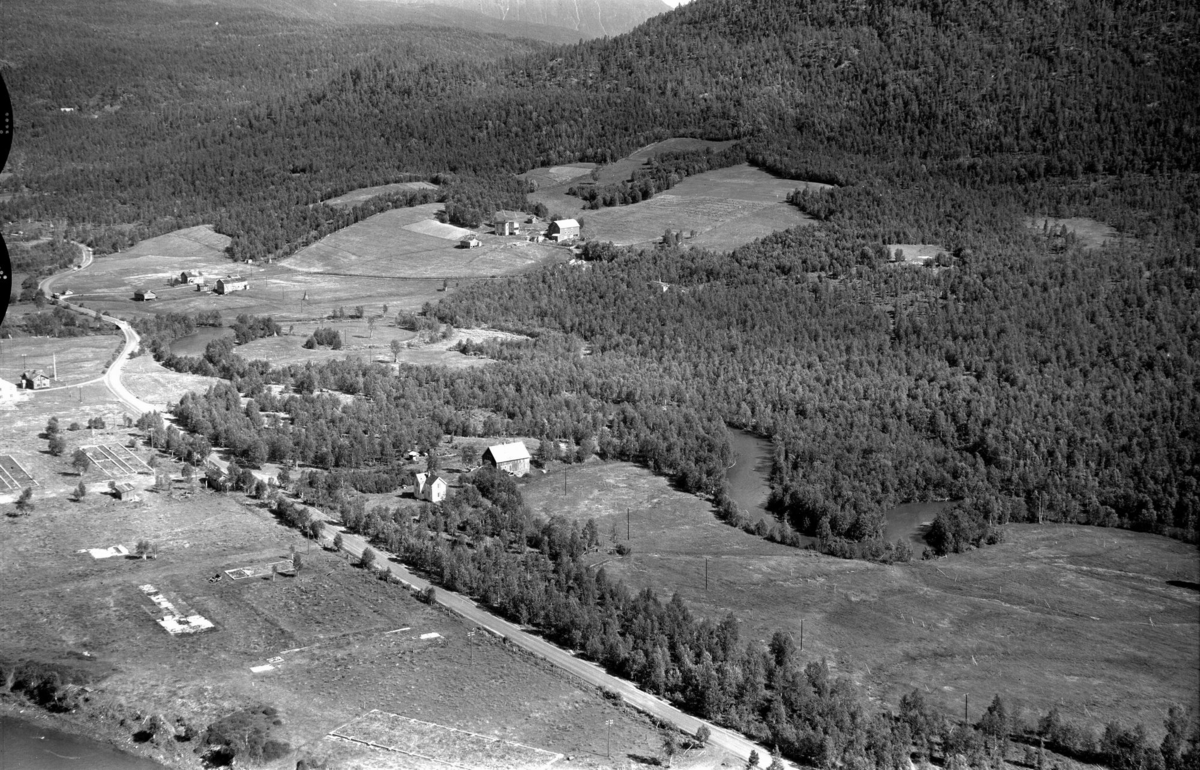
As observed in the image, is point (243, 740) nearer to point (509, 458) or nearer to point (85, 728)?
point (85, 728)

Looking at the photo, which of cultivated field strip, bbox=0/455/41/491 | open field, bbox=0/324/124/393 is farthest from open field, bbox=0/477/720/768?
open field, bbox=0/324/124/393

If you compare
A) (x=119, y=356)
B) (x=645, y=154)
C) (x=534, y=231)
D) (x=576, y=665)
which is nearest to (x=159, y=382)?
→ (x=119, y=356)

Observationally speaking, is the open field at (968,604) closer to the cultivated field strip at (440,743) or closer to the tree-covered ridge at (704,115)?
the cultivated field strip at (440,743)

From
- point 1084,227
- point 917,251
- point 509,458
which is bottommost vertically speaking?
point 509,458

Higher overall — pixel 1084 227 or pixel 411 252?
pixel 1084 227

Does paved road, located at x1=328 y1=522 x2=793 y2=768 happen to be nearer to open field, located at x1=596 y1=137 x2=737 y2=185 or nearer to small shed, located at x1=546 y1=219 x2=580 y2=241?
small shed, located at x1=546 y1=219 x2=580 y2=241

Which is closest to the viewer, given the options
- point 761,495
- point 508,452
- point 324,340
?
point 761,495

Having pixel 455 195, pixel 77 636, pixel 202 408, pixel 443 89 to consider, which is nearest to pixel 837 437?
pixel 202 408
